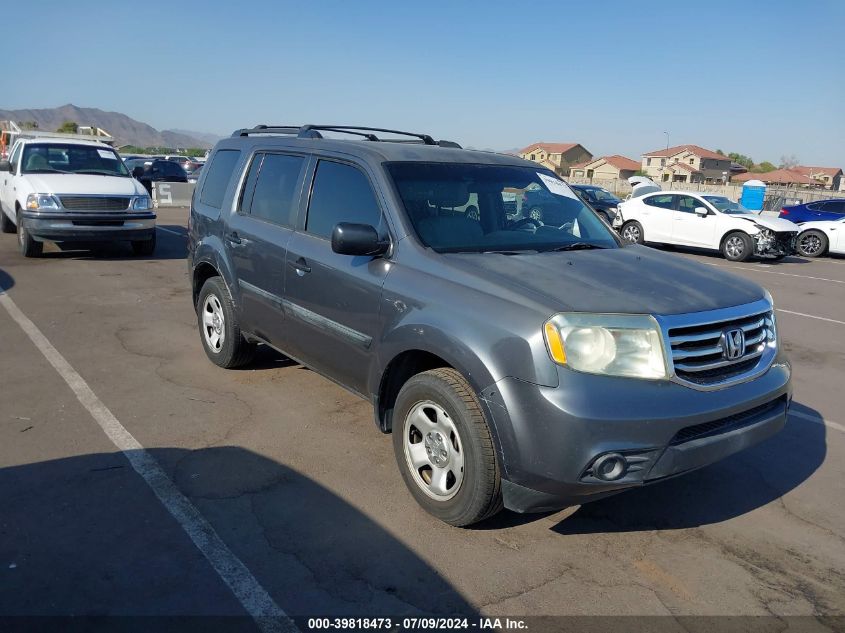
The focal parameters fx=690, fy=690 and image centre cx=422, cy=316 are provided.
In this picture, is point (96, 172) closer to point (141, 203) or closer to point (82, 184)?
point (82, 184)

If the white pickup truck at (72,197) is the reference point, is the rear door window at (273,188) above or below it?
above

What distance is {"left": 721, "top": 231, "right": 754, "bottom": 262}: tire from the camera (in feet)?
51.8

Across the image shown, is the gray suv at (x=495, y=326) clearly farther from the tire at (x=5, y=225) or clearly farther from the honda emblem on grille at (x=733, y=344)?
the tire at (x=5, y=225)

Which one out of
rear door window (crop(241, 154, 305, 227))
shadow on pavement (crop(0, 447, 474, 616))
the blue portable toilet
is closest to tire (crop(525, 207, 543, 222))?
rear door window (crop(241, 154, 305, 227))

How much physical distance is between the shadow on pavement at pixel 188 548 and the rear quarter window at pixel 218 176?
8.12ft

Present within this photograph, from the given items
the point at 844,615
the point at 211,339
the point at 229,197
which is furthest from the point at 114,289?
the point at 844,615

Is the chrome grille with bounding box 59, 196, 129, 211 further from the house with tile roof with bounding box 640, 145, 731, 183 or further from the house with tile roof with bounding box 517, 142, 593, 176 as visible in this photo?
the house with tile roof with bounding box 517, 142, 593, 176

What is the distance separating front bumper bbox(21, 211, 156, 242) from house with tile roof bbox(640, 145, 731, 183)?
91140 millimetres

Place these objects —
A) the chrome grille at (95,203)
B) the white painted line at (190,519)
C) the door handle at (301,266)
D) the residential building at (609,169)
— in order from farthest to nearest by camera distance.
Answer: the residential building at (609,169) < the chrome grille at (95,203) < the door handle at (301,266) < the white painted line at (190,519)

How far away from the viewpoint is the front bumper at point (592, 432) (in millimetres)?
2939

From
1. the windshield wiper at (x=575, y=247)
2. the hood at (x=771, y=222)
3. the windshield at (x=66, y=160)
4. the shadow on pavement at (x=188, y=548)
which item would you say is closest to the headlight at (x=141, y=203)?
the windshield at (x=66, y=160)

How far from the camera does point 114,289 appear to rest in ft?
30.3

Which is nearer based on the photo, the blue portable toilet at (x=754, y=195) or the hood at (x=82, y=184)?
the hood at (x=82, y=184)

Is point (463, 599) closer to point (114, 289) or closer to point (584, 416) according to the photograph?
point (584, 416)
